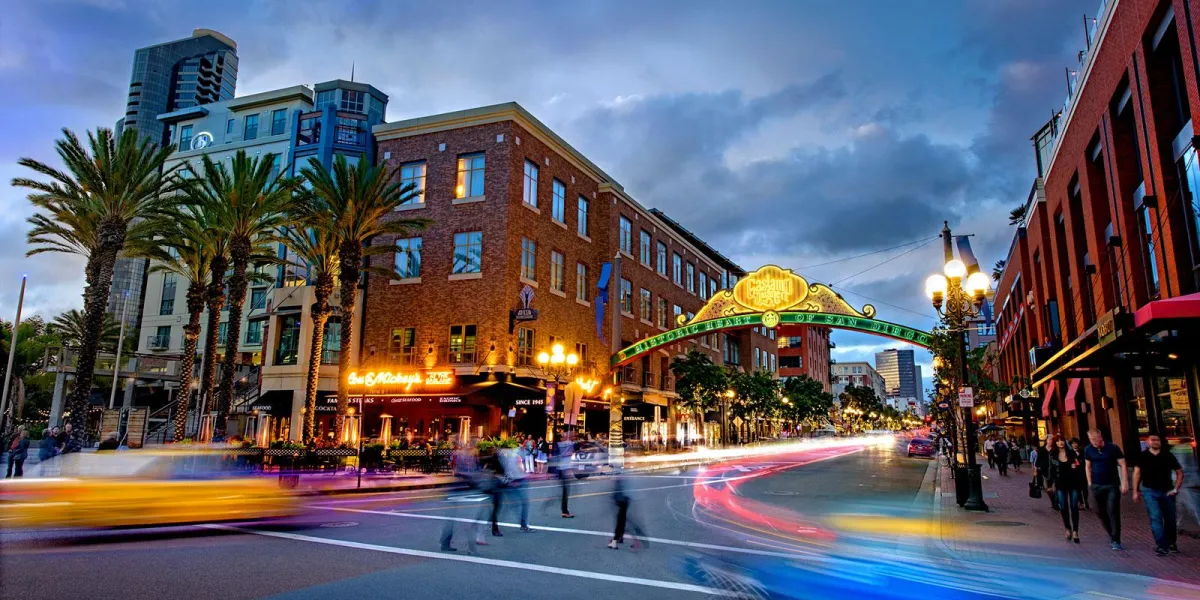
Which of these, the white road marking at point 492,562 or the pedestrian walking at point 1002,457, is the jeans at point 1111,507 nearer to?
the white road marking at point 492,562

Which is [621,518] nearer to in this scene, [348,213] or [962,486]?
[962,486]

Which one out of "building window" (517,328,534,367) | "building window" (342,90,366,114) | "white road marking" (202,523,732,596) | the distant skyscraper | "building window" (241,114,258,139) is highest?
the distant skyscraper

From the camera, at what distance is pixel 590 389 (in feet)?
137

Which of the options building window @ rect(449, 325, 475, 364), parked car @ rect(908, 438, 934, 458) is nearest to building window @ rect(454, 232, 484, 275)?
building window @ rect(449, 325, 475, 364)

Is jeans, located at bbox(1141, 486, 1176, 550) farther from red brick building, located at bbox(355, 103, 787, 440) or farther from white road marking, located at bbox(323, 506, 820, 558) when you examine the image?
red brick building, located at bbox(355, 103, 787, 440)

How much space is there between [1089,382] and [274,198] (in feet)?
112

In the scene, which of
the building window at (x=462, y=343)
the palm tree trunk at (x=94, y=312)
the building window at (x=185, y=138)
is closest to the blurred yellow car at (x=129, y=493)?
the palm tree trunk at (x=94, y=312)

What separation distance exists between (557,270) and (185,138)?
45.6 metres

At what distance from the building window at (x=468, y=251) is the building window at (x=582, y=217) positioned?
26.8 feet

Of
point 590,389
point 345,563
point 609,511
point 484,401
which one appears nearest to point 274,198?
point 484,401

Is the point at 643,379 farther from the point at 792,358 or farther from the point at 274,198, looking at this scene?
the point at 792,358

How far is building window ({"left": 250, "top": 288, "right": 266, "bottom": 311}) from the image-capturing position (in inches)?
2173

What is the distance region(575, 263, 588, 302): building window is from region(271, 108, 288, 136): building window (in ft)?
111

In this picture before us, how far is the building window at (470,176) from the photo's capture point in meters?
38.8
